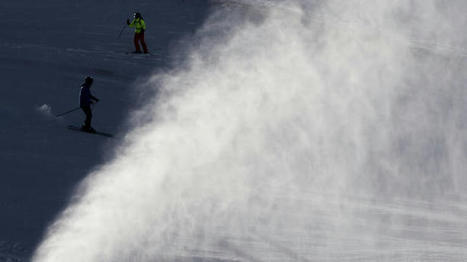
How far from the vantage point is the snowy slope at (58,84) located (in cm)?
1039

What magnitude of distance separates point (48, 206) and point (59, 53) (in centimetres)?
1246

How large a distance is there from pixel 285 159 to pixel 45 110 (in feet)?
17.7

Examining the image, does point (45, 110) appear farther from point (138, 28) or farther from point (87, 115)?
point (138, 28)

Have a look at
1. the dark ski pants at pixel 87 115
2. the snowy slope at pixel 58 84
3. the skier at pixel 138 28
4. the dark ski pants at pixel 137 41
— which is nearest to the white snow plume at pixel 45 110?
the snowy slope at pixel 58 84

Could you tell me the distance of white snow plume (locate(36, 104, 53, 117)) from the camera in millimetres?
15710

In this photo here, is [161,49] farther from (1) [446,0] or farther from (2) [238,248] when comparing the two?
(1) [446,0]

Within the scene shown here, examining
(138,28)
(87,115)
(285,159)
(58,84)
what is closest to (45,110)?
(87,115)

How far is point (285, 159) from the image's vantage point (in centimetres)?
1530

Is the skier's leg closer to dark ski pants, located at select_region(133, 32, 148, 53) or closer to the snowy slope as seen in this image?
dark ski pants, located at select_region(133, 32, 148, 53)

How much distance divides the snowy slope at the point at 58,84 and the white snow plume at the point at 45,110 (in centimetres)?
5

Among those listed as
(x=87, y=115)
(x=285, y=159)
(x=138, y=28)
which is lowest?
(x=285, y=159)

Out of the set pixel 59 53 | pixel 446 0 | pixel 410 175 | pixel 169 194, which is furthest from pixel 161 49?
pixel 446 0

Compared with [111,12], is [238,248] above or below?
above

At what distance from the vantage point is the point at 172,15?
96.1ft
